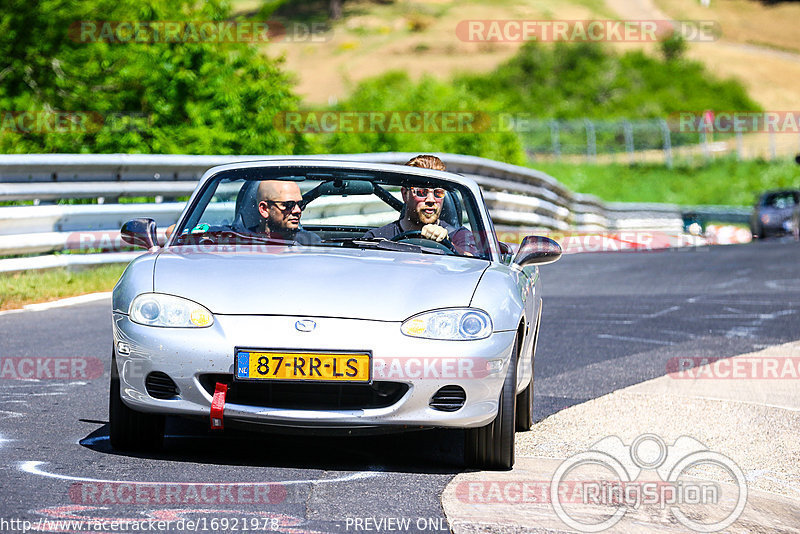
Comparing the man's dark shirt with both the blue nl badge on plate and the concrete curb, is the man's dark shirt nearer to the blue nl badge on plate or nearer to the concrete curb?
the concrete curb

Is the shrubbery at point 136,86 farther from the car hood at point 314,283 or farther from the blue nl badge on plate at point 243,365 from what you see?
the blue nl badge on plate at point 243,365

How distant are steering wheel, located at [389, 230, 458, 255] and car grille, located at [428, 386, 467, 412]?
106 cm

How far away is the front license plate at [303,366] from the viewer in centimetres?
515

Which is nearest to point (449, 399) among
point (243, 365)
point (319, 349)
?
point (319, 349)

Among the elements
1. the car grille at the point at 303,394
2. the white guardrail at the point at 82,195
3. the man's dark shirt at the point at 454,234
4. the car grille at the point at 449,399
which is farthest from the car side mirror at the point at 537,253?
the white guardrail at the point at 82,195

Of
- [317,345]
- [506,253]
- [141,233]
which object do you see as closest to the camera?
[317,345]

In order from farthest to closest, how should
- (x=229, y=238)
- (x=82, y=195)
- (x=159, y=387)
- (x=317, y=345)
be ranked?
1. (x=82, y=195)
2. (x=229, y=238)
3. (x=159, y=387)
4. (x=317, y=345)

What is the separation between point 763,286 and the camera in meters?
14.9

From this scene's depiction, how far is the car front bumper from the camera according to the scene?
5.18m

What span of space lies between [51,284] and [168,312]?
6774 mm

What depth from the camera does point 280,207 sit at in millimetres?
6453

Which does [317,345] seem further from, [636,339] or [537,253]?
[636,339]

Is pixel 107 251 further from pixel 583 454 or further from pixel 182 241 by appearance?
pixel 583 454

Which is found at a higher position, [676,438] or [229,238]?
[229,238]
